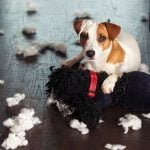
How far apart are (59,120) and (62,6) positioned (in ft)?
4.00

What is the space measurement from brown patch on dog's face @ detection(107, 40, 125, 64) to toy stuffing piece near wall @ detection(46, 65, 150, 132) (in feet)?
0.25

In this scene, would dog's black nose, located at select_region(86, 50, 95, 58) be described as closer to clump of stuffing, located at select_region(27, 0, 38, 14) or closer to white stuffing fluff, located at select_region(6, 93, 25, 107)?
white stuffing fluff, located at select_region(6, 93, 25, 107)

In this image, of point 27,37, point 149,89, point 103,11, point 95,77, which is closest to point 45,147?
point 95,77

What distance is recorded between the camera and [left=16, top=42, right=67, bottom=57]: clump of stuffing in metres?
2.19

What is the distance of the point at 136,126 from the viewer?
167 centimetres

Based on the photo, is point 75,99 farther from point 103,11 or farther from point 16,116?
point 103,11

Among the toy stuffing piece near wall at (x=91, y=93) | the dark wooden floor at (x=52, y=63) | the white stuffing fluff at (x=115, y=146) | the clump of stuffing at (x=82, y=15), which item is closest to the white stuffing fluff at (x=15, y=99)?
the dark wooden floor at (x=52, y=63)

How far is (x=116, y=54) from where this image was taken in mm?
1805

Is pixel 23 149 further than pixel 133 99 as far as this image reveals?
No

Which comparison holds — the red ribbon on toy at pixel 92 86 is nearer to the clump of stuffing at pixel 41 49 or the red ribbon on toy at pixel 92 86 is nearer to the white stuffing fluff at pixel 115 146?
the white stuffing fluff at pixel 115 146

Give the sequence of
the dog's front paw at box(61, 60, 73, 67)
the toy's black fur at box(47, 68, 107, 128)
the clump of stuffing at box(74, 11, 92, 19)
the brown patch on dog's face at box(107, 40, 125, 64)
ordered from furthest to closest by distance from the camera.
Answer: the clump of stuffing at box(74, 11, 92, 19)
the dog's front paw at box(61, 60, 73, 67)
the brown patch on dog's face at box(107, 40, 125, 64)
the toy's black fur at box(47, 68, 107, 128)

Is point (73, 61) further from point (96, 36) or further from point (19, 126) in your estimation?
point (19, 126)

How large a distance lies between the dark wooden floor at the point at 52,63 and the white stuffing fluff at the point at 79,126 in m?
0.02

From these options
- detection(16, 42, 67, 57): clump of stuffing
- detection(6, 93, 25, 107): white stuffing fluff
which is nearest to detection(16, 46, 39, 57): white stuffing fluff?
detection(16, 42, 67, 57): clump of stuffing
